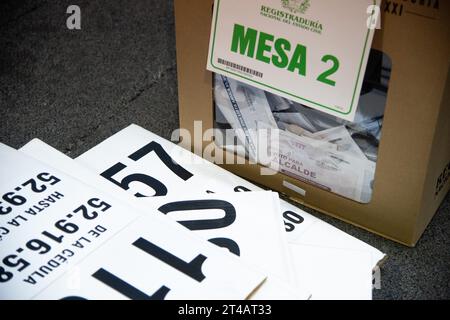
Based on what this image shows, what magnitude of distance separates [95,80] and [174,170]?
311 mm

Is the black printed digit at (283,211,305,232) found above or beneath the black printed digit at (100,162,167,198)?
beneath

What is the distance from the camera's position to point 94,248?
83cm

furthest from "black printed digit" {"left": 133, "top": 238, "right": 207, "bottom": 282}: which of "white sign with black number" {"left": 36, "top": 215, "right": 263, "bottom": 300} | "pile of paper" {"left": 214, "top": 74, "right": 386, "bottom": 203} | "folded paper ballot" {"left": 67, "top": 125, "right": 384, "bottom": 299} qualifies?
"pile of paper" {"left": 214, "top": 74, "right": 386, "bottom": 203}

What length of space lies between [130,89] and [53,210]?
0.40 meters

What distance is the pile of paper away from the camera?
2.90 ft

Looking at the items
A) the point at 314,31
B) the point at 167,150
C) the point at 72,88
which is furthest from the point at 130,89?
the point at 314,31

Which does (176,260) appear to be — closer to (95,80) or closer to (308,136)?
(308,136)

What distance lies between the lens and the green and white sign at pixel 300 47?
2.59ft

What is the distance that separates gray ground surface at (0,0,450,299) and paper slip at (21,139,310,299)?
0.11 meters

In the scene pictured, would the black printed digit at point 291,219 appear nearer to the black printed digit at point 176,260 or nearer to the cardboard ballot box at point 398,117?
the cardboard ballot box at point 398,117

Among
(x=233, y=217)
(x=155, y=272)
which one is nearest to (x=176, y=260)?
(x=155, y=272)

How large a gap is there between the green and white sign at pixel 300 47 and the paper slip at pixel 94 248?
0.76 ft

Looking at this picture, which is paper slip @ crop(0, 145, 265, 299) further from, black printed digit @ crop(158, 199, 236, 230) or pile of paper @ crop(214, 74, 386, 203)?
pile of paper @ crop(214, 74, 386, 203)
